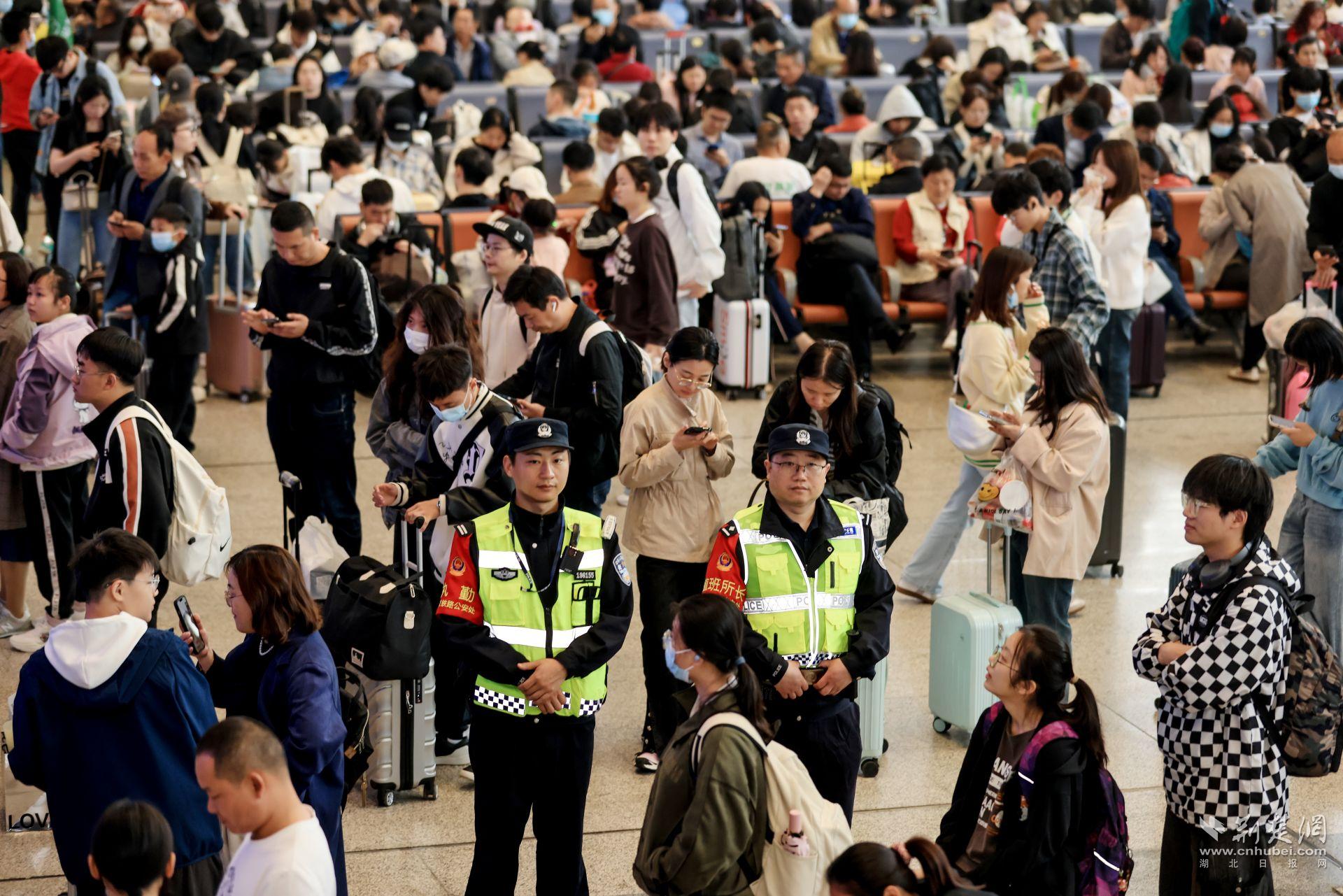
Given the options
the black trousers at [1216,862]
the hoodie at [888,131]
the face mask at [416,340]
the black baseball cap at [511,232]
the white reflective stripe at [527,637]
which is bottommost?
the black trousers at [1216,862]

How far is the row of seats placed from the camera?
1223 cm

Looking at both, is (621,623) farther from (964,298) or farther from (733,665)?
(964,298)

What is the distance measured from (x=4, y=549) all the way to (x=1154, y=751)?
211 inches

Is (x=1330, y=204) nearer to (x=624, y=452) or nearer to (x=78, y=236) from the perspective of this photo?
(x=624, y=452)

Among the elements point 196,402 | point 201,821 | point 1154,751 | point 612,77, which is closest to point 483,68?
point 612,77

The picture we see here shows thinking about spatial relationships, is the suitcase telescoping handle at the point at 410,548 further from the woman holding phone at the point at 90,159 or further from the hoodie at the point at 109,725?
the woman holding phone at the point at 90,159

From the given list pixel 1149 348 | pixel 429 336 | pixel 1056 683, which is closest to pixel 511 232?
pixel 429 336

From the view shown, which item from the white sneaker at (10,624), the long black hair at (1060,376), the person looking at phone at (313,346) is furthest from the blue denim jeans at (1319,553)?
the white sneaker at (10,624)

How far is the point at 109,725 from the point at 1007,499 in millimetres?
3665

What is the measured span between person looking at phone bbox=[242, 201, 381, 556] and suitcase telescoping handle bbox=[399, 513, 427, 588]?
1415mm

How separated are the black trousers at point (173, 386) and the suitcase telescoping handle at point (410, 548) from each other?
386 centimetres

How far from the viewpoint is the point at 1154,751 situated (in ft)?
23.0

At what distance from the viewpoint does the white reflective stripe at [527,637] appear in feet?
16.9

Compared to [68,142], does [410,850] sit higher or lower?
lower
